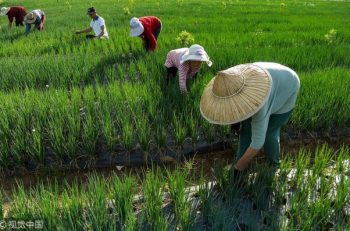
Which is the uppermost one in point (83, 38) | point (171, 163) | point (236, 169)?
point (83, 38)

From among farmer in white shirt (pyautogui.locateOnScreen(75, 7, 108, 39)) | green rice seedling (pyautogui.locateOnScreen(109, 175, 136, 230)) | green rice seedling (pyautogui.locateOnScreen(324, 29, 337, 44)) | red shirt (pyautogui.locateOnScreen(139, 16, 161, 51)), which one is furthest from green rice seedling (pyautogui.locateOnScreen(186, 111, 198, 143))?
farmer in white shirt (pyautogui.locateOnScreen(75, 7, 108, 39))

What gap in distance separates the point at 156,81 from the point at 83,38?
3.23 meters

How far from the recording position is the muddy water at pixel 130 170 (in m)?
2.81

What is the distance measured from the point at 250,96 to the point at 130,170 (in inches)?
57.2

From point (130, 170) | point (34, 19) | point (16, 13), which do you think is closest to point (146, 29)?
point (130, 170)

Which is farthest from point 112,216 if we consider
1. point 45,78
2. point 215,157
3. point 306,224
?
point 45,78

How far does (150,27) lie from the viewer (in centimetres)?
483

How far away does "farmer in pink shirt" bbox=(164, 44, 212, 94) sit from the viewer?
9.35ft

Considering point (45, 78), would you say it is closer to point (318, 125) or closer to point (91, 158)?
point (91, 158)

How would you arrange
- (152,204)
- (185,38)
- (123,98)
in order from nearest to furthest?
(152,204) → (123,98) → (185,38)

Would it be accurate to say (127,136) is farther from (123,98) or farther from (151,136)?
(123,98)

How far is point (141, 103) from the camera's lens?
10.6 ft

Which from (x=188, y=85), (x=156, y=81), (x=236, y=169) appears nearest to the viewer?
(x=236, y=169)
